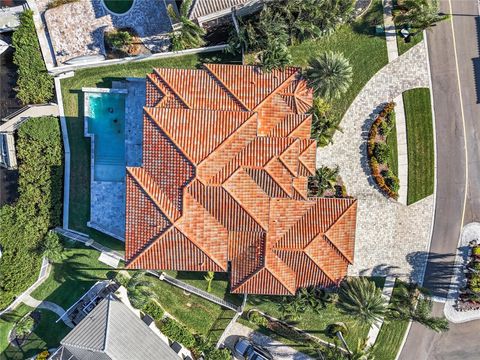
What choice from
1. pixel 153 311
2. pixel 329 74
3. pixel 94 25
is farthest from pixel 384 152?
pixel 94 25

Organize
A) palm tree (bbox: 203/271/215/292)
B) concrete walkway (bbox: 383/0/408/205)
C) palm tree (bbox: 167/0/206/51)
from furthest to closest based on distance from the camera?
1. concrete walkway (bbox: 383/0/408/205)
2. palm tree (bbox: 203/271/215/292)
3. palm tree (bbox: 167/0/206/51)

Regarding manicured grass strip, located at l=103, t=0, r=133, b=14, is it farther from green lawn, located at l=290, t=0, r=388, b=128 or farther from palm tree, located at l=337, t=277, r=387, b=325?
palm tree, located at l=337, t=277, r=387, b=325

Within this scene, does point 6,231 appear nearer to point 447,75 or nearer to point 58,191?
point 58,191

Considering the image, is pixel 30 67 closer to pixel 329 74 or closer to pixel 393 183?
pixel 329 74

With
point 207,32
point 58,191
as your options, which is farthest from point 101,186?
point 207,32

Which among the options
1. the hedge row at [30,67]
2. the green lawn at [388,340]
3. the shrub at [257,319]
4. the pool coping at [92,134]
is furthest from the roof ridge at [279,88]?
the green lawn at [388,340]

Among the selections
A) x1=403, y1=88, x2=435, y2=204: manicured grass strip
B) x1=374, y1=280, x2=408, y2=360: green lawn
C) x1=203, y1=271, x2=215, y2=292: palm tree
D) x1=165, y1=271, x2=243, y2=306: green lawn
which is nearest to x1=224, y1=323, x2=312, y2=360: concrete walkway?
x1=165, y1=271, x2=243, y2=306: green lawn
